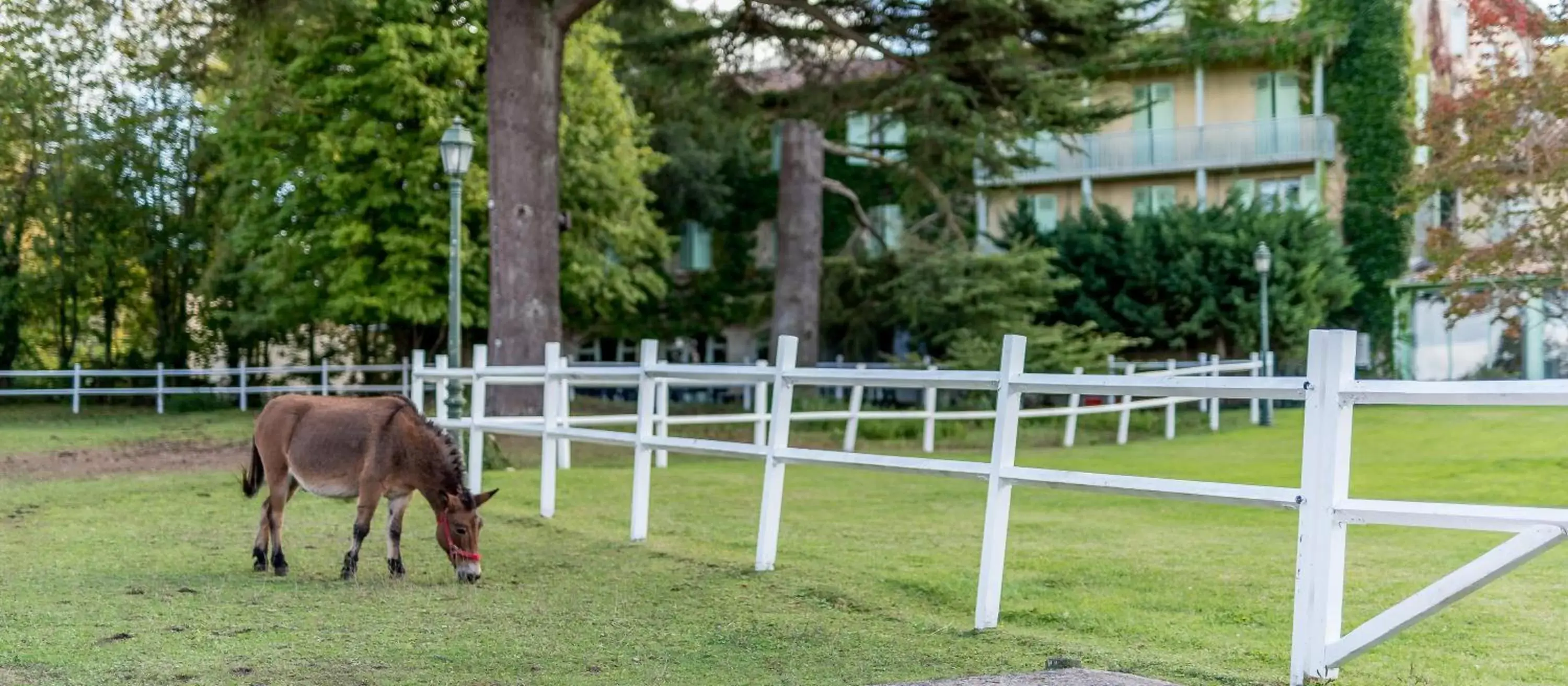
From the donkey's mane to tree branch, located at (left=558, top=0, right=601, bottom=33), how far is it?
11.4m

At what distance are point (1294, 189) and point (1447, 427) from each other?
592 inches

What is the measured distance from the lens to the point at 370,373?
38750 millimetres

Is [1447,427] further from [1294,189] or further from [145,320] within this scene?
[145,320]

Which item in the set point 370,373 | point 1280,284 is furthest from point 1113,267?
point 370,373

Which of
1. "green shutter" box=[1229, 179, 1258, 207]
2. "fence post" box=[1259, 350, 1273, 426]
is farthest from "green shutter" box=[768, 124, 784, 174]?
"fence post" box=[1259, 350, 1273, 426]

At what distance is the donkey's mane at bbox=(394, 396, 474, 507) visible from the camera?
876 cm

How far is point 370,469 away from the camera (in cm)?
896

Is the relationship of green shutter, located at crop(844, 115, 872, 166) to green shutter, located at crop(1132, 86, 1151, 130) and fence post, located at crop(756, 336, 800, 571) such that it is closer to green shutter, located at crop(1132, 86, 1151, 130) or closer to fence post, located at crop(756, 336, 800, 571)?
green shutter, located at crop(1132, 86, 1151, 130)

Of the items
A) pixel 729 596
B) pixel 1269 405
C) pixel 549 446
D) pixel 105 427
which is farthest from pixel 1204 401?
pixel 729 596

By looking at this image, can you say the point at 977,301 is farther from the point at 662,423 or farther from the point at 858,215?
the point at 662,423

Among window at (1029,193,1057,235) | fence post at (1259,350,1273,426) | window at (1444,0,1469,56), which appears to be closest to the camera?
fence post at (1259,350,1273,426)

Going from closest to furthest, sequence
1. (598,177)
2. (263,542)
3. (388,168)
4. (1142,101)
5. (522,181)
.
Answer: (263,542) < (522,181) < (388,168) < (598,177) < (1142,101)

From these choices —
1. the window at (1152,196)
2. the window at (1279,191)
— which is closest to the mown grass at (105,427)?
the window at (1152,196)

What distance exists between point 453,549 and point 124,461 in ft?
39.3
